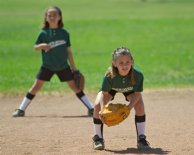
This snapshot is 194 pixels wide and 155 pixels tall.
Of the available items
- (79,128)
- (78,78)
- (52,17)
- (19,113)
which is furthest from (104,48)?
(79,128)

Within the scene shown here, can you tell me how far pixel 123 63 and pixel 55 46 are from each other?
12.0 ft

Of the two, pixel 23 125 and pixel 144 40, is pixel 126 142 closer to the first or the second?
pixel 23 125

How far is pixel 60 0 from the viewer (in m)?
79.5

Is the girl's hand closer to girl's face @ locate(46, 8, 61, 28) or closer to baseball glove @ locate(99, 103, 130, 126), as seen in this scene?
girl's face @ locate(46, 8, 61, 28)

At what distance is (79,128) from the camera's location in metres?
10.2

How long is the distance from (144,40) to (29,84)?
15835mm


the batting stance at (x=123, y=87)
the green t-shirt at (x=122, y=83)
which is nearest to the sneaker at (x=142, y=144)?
the batting stance at (x=123, y=87)

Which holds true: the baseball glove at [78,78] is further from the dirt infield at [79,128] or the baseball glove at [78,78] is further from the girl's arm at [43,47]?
the girl's arm at [43,47]

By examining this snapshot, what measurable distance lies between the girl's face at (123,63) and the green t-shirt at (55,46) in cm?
353

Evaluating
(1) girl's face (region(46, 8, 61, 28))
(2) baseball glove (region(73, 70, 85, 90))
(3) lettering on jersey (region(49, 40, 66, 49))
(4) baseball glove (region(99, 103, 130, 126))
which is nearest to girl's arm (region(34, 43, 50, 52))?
(3) lettering on jersey (region(49, 40, 66, 49))

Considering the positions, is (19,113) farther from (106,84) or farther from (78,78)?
(106,84)

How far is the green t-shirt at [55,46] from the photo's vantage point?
11320 millimetres

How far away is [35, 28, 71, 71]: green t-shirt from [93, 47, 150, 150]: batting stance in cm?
320

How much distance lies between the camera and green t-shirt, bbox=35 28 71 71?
11320 millimetres
